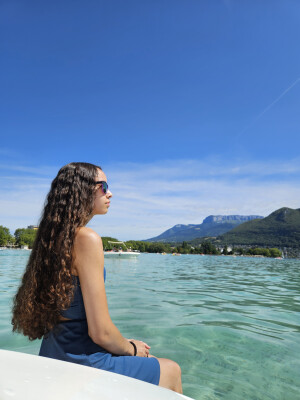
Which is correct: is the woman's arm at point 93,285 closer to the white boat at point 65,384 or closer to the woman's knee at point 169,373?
the white boat at point 65,384

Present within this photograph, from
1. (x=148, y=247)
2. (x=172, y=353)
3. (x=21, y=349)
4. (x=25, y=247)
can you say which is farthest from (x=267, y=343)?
(x=148, y=247)

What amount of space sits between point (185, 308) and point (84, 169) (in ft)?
20.2

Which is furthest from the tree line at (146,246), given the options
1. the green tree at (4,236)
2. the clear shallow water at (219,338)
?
the clear shallow water at (219,338)

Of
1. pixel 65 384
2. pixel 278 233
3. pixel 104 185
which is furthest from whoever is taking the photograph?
pixel 278 233

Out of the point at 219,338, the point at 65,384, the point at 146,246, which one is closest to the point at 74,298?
the point at 65,384

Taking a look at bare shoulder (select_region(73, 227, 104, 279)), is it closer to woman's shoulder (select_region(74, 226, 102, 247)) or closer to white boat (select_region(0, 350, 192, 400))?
woman's shoulder (select_region(74, 226, 102, 247))

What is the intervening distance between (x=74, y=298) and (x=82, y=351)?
35 cm

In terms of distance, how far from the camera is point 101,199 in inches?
94.9

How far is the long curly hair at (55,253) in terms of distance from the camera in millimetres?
1993

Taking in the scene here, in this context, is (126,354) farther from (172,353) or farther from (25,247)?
(25,247)

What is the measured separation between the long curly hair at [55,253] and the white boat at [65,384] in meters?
0.33

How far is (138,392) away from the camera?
62.7 inches

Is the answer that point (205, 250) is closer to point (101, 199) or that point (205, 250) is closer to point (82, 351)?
point (101, 199)

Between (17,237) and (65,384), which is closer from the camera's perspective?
(65,384)
